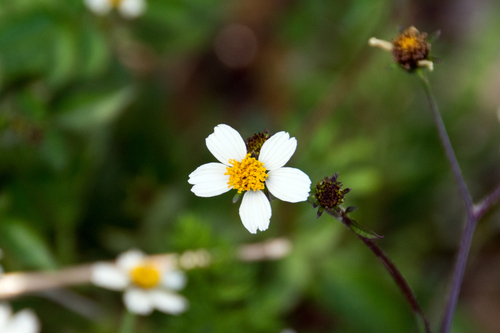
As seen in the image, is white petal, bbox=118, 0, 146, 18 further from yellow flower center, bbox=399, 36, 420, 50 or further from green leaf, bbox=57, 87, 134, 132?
yellow flower center, bbox=399, 36, 420, 50

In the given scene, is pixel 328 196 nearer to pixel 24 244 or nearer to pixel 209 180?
Answer: pixel 209 180

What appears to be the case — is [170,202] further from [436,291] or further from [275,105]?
[436,291]

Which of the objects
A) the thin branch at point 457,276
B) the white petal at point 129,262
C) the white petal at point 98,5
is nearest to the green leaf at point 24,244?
the white petal at point 129,262

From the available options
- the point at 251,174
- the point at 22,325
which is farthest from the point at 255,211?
the point at 22,325

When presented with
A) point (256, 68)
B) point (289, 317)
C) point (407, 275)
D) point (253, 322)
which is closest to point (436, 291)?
point (407, 275)

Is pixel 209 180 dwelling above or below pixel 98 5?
below

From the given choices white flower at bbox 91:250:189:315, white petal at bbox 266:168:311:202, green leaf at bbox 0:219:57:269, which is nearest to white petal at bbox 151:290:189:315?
white flower at bbox 91:250:189:315
